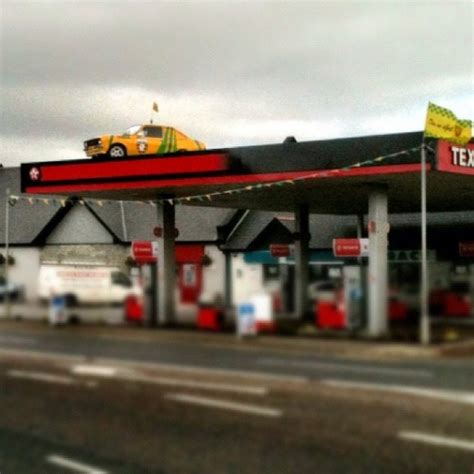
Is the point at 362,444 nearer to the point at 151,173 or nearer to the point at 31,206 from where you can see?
the point at 31,206

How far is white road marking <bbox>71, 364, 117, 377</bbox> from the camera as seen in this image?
Result: 4.80 m

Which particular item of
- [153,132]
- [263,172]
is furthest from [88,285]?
[153,132]

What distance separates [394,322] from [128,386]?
5.58 ft

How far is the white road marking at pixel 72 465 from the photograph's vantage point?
5.20 m

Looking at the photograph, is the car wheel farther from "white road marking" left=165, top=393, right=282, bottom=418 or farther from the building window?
the building window

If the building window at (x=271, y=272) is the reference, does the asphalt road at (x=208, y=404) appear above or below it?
below

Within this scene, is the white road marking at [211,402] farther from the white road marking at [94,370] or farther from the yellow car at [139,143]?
the yellow car at [139,143]

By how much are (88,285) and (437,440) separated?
298 cm

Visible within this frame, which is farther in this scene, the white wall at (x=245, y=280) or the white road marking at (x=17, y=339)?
the white road marking at (x=17, y=339)

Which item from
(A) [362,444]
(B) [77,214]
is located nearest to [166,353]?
(A) [362,444]

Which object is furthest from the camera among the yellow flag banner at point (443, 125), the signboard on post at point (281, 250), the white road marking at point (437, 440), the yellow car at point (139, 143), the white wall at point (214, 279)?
the yellow car at point (139, 143)

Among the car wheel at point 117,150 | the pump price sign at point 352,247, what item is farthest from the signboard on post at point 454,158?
the car wheel at point 117,150

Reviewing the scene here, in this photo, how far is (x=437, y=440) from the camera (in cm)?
571

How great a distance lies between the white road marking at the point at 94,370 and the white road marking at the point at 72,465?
2.50 feet
